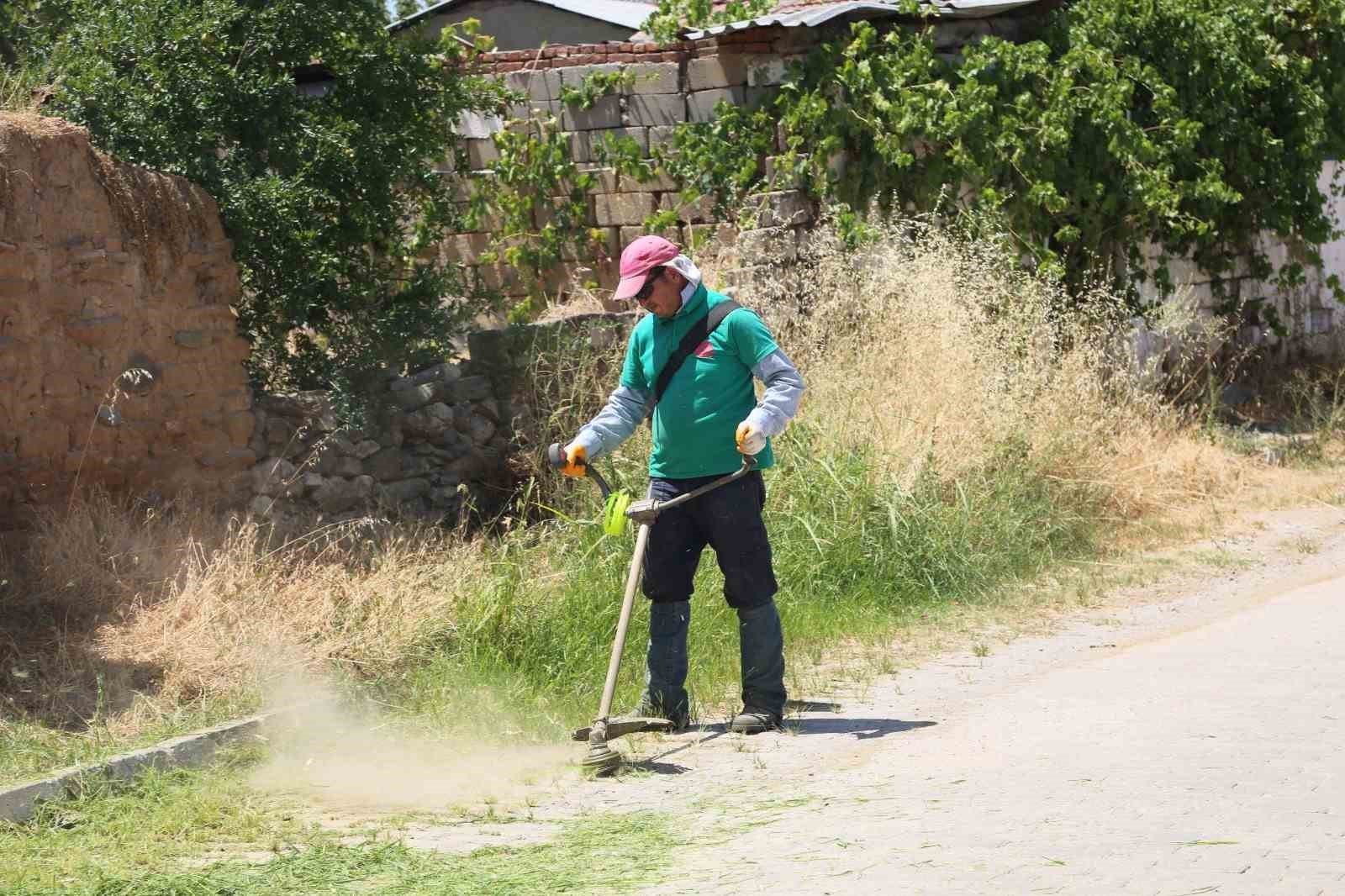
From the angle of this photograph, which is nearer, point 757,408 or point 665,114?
point 757,408

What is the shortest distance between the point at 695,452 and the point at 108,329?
339 centimetres

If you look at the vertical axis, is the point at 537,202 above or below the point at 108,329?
above

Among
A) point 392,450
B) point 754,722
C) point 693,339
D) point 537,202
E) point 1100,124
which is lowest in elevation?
point 754,722

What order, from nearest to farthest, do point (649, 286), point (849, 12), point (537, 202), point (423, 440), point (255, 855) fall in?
1. point (255, 855)
2. point (649, 286)
3. point (423, 440)
4. point (849, 12)
5. point (537, 202)

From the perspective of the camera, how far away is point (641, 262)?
20.7 ft

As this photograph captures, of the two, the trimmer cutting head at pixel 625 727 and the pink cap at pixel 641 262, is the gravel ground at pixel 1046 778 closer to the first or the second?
the trimmer cutting head at pixel 625 727

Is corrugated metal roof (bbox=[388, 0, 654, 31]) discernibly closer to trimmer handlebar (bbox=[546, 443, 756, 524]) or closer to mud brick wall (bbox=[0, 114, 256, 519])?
mud brick wall (bbox=[0, 114, 256, 519])

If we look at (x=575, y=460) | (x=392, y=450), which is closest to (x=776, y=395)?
(x=575, y=460)

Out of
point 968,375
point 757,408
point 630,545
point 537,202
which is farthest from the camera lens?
point 537,202

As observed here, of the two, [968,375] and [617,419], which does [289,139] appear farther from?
[968,375]

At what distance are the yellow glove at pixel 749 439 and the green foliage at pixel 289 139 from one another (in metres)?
3.72

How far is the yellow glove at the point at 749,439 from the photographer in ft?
19.9

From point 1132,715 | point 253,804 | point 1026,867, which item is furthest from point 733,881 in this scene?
point 1132,715

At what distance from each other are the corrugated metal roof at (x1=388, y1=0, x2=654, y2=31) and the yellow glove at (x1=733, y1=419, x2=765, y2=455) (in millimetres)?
9348
